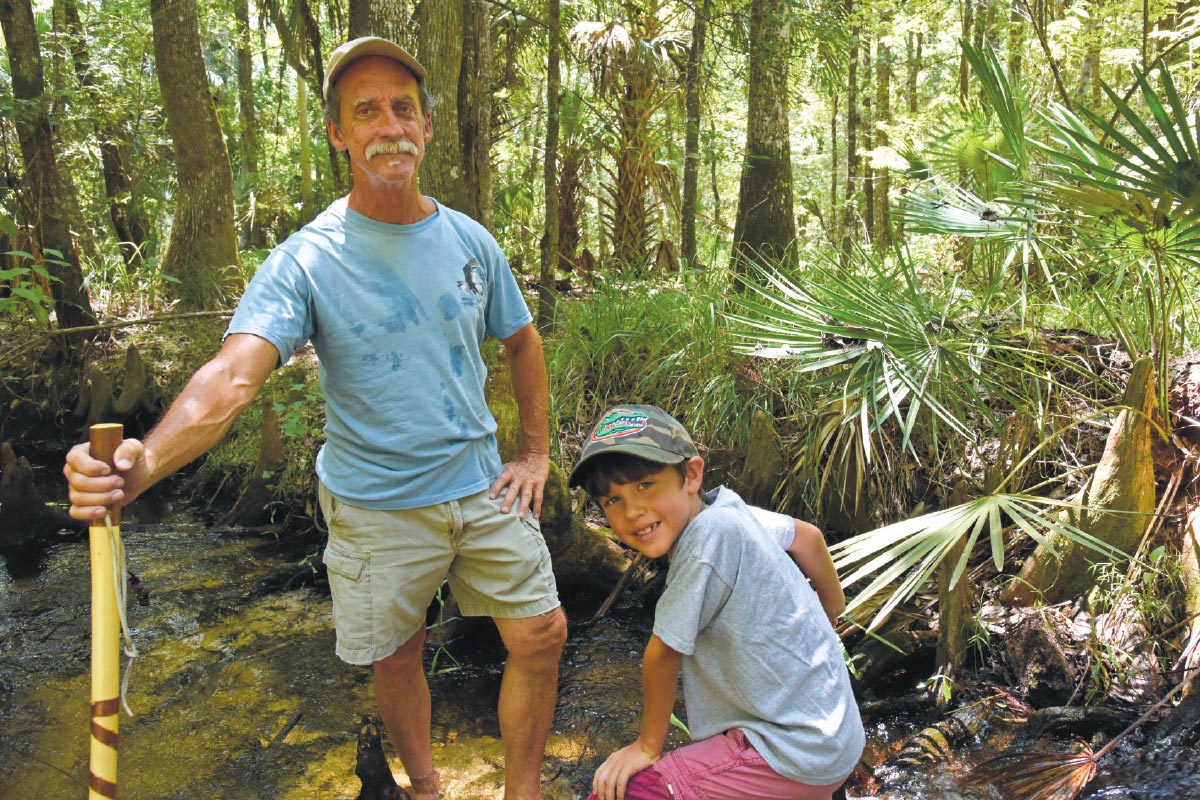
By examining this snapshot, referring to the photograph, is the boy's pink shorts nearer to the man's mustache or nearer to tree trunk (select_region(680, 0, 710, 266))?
the man's mustache

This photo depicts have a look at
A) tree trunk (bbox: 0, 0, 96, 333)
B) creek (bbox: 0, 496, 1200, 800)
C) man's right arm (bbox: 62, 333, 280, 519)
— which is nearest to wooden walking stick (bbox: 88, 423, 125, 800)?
man's right arm (bbox: 62, 333, 280, 519)

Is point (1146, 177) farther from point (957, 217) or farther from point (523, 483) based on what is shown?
point (523, 483)

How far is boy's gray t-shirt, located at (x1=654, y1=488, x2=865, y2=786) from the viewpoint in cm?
187

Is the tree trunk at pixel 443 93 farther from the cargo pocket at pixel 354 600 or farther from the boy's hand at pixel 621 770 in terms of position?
the boy's hand at pixel 621 770

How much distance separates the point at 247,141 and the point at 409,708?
50.0ft

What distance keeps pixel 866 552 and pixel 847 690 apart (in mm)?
1039

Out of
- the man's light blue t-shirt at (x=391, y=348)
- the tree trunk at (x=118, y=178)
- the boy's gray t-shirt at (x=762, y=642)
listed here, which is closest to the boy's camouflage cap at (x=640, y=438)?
the boy's gray t-shirt at (x=762, y=642)

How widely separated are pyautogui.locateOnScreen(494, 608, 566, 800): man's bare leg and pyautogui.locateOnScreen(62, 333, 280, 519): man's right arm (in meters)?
1.02

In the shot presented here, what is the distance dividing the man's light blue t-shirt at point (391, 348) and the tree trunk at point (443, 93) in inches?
101

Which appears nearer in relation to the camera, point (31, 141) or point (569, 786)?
point (569, 786)

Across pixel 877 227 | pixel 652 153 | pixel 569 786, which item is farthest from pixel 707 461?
pixel 877 227

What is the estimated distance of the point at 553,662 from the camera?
2.64 metres

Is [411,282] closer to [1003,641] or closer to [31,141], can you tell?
[1003,641]

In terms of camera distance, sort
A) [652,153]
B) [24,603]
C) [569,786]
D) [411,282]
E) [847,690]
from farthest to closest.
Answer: [652,153] < [24,603] < [569,786] < [411,282] < [847,690]
